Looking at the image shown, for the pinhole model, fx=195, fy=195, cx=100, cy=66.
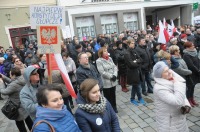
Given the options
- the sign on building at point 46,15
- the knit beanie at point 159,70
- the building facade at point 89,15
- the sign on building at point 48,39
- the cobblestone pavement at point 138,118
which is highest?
the building facade at point 89,15

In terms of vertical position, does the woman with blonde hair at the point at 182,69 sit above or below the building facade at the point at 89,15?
below

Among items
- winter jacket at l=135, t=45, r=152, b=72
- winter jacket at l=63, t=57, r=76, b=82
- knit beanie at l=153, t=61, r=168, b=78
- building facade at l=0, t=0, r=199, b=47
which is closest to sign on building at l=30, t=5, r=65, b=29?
knit beanie at l=153, t=61, r=168, b=78

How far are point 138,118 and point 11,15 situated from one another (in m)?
14.9

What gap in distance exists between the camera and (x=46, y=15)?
3.35 metres

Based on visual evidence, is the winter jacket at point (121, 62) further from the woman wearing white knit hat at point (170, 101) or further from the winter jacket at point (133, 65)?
the woman wearing white knit hat at point (170, 101)

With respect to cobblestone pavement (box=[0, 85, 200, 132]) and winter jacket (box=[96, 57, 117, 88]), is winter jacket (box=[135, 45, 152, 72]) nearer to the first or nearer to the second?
cobblestone pavement (box=[0, 85, 200, 132])

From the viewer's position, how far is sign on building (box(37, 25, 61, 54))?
3293 mm

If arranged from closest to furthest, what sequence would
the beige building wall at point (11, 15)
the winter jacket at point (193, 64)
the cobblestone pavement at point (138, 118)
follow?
the cobblestone pavement at point (138, 118)
the winter jacket at point (193, 64)
the beige building wall at point (11, 15)

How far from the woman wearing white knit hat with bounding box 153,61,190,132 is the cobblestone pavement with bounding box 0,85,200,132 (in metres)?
1.37

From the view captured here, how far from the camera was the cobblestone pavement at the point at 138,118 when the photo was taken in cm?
422

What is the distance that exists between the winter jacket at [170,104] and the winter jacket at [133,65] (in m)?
2.46

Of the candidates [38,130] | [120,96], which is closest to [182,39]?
[120,96]

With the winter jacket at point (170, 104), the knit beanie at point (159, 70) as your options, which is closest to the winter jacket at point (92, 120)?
the winter jacket at point (170, 104)

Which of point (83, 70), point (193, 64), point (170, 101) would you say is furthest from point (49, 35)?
point (193, 64)
